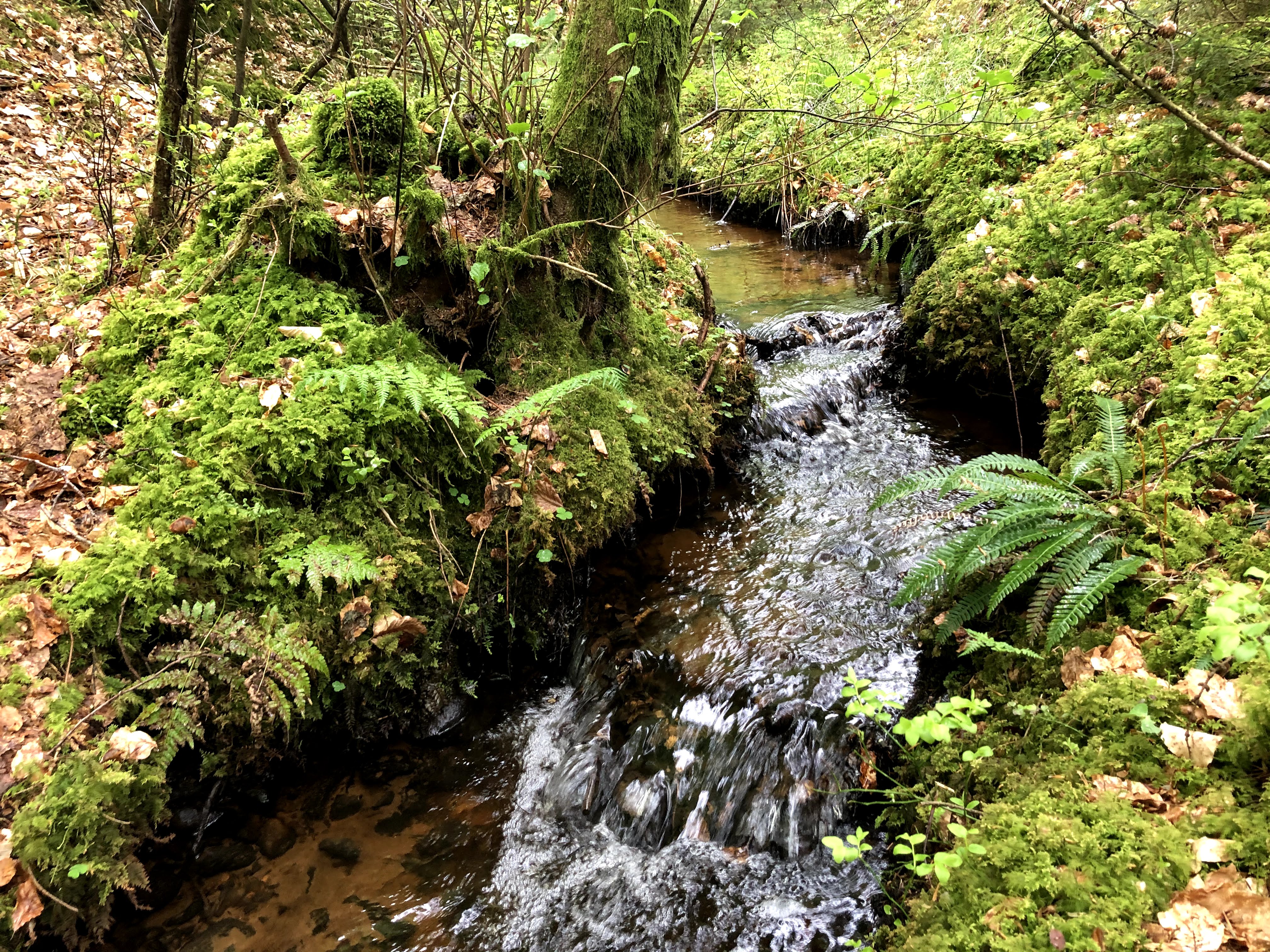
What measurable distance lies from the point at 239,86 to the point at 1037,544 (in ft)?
21.8

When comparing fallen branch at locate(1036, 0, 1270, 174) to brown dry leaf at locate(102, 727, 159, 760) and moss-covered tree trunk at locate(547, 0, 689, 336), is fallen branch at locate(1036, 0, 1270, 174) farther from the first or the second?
brown dry leaf at locate(102, 727, 159, 760)

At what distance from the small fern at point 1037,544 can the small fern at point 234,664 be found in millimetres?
2967

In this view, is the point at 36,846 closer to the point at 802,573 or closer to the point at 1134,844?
the point at 1134,844

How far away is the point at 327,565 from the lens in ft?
10.1

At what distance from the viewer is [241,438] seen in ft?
10.7

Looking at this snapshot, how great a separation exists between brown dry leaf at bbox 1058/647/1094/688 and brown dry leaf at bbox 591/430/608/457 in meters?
2.73

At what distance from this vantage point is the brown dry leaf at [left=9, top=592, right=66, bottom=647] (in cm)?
262

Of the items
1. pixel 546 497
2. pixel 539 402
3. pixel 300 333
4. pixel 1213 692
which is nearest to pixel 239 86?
pixel 300 333

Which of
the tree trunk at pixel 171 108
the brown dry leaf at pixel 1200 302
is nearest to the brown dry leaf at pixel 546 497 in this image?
the tree trunk at pixel 171 108

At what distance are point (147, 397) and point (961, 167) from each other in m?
8.64

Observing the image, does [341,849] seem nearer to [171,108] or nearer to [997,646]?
[997,646]

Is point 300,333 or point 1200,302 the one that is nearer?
point 300,333

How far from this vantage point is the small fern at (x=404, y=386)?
331 centimetres

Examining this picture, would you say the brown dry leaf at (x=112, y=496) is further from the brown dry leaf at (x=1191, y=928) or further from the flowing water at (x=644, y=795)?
the brown dry leaf at (x=1191, y=928)
